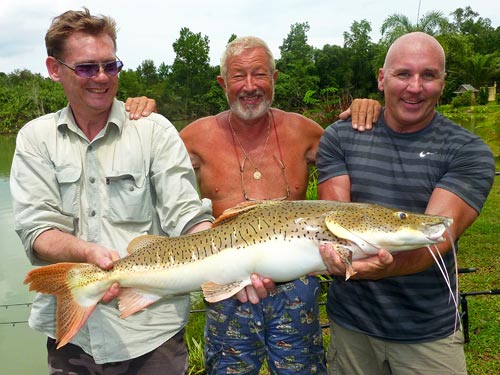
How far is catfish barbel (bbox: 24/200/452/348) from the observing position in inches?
117

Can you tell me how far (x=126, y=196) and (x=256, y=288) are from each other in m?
1.04

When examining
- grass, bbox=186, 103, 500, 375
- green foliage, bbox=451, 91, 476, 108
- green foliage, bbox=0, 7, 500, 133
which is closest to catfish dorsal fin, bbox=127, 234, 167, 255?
grass, bbox=186, 103, 500, 375

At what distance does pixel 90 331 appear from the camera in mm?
3254

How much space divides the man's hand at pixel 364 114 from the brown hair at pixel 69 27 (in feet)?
6.14

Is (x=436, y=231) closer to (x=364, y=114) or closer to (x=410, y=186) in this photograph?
(x=410, y=186)

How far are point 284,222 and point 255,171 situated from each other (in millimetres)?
1447

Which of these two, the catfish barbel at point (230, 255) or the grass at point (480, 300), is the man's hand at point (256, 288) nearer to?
the catfish barbel at point (230, 255)

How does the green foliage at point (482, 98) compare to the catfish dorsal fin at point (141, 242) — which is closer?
the catfish dorsal fin at point (141, 242)

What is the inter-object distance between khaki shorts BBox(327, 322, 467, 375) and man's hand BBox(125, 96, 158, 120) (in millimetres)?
2141

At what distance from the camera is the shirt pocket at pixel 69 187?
325 cm

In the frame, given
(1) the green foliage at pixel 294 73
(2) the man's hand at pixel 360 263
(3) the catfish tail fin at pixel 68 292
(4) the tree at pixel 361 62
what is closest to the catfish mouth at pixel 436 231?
(2) the man's hand at pixel 360 263

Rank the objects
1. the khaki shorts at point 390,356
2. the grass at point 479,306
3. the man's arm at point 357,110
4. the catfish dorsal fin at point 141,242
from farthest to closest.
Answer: the grass at point 479,306 → the man's arm at point 357,110 → the khaki shorts at point 390,356 → the catfish dorsal fin at point 141,242

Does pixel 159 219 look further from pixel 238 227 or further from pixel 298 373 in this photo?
pixel 298 373

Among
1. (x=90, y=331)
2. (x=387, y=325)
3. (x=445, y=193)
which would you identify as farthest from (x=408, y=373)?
(x=90, y=331)
